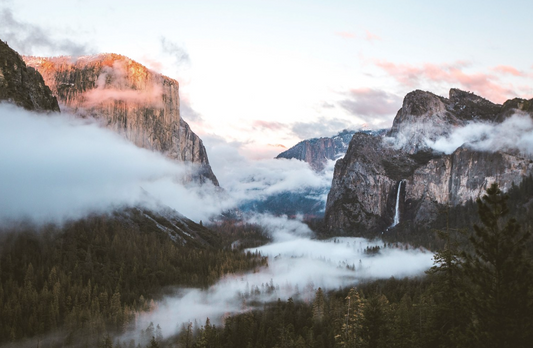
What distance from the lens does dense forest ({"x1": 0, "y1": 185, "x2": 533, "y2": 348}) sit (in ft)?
→ 112

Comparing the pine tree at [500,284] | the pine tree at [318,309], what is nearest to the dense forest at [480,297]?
the pine tree at [500,284]

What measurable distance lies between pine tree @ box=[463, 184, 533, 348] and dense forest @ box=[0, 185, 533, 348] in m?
0.08

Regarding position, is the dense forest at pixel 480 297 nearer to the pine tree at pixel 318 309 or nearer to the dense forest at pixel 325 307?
the dense forest at pixel 325 307

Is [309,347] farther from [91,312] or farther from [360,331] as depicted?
[91,312]

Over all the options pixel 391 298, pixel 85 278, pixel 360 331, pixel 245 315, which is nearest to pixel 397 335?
pixel 360 331

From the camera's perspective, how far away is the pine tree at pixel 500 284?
33094 millimetres

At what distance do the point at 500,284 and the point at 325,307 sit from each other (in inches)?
5366

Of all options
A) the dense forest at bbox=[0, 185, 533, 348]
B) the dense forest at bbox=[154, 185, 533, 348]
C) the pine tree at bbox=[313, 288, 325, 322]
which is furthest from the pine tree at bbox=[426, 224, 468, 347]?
the pine tree at bbox=[313, 288, 325, 322]

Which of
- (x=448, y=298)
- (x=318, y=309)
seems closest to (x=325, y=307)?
(x=318, y=309)

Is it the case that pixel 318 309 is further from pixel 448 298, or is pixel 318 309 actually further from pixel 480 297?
pixel 480 297

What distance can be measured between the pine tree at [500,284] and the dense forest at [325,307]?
8 centimetres

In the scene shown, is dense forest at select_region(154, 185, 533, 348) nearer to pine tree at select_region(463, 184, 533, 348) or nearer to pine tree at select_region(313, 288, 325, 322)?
pine tree at select_region(463, 184, 533, 348)

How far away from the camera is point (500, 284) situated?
112 feet

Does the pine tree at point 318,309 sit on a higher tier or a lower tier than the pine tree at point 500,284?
lower
